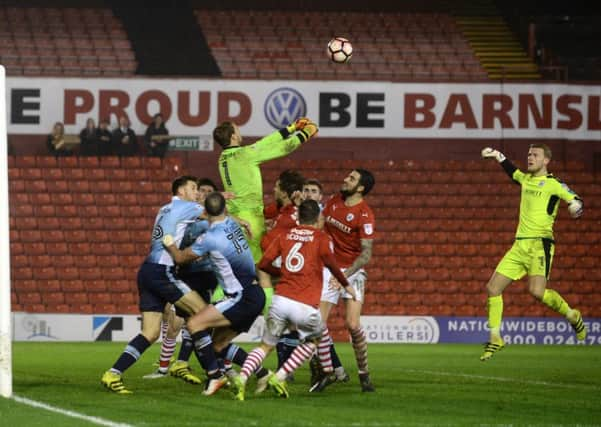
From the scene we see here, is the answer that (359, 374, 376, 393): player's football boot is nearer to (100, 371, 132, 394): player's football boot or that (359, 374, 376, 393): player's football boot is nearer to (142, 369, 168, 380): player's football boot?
(100, 371, 132, 394): player's football boot

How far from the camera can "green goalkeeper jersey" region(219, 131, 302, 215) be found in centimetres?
1200

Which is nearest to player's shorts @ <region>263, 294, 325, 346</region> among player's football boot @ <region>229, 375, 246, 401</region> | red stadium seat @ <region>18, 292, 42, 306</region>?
player's football boot @ <region>229, 375, 246, 401</region>

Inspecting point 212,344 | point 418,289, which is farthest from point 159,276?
point 418,289

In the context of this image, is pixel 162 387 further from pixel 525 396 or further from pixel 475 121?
pixel 475 121

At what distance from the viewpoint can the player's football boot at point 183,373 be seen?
11805mm

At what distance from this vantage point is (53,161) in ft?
83.7

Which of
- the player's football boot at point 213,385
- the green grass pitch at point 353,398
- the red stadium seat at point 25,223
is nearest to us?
the green grass pitch at point 353,398

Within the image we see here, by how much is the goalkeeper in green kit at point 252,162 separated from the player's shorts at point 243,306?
155 cm

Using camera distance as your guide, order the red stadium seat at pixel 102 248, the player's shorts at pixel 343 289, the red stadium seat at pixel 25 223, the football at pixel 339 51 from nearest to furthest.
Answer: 1. the player's shorts at pixel 343 289
2. the football at pixel 339 51
3. the red stadium seat at pixel 102 248
4. the red stadium seat at pixel 25 223

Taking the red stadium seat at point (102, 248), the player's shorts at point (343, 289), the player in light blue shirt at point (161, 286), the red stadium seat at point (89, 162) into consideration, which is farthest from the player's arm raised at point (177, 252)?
the red stadium seat at point (89, 162)

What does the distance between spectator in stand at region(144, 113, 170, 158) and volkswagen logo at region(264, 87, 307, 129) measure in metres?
2.31

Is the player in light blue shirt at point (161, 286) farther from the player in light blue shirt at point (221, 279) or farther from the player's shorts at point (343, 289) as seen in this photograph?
the player's shorts at point (343, 289)

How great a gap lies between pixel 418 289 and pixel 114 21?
36.6 feet

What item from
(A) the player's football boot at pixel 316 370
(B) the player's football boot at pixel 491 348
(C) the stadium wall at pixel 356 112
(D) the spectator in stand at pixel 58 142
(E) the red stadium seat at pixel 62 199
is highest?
(C) the stadium wall at pixel 356 112
